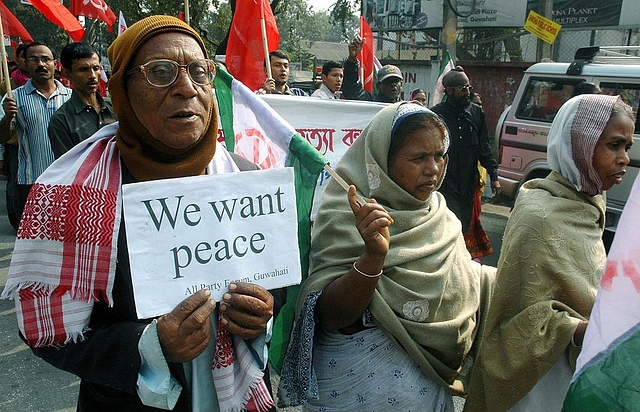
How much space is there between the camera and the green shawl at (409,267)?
1.92 m

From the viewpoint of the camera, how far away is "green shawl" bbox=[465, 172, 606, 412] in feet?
6.33

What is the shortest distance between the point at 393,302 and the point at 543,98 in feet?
21.4

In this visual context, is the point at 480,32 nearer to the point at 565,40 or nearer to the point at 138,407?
the point at 565,40

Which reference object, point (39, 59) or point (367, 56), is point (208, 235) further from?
point (367, 56)

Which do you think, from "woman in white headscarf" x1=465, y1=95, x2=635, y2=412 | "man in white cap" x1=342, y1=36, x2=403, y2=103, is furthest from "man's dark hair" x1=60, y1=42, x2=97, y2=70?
"woman in white headscarf" x1=465, y1=95, x2=635, y2=412

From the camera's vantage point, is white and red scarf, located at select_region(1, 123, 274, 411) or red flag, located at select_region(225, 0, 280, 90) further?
red flag, located at select_region(225, 0, 280, 90)

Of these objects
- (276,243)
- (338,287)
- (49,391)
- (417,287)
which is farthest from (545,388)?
(49,391)

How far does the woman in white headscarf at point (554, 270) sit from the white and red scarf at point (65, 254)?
106cm

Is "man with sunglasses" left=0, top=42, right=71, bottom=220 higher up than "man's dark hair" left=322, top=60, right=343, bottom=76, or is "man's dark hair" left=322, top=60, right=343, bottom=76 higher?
"man's dark hair" left=322, top=60, right=343, bottom=76

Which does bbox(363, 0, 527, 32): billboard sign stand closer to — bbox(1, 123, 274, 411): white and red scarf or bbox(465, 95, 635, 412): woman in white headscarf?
bbox(465, 95, 635, 412): woman in white headscarf

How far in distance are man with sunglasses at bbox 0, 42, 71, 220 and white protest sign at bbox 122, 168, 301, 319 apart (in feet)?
13.4

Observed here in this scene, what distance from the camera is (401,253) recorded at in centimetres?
195

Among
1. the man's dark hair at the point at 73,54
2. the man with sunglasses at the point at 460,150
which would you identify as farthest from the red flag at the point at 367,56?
the man's dark hair at the point at 73,54

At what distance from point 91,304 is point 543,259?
1.46 meters
